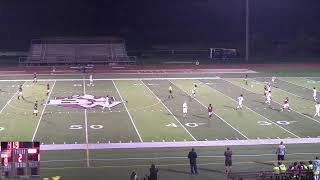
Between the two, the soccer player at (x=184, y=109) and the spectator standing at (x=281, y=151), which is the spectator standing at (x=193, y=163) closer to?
the spectator standing at (x=281, y=151)

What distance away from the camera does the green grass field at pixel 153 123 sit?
66.3 feet

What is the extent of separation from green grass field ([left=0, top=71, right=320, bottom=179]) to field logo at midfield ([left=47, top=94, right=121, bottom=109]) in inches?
23.0

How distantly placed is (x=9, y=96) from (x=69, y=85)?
21.0 ft

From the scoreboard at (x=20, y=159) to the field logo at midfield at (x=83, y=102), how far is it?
1678cm

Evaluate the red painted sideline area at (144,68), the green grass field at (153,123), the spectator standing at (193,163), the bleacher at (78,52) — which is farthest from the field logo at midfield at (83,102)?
the bleacher at (78,52)

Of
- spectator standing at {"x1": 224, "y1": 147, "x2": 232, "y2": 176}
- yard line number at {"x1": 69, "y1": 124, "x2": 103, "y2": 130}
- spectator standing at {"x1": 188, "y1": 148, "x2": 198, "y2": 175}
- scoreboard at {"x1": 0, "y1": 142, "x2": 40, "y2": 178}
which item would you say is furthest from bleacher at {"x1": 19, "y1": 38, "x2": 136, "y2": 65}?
scoreboard at {"x1": 0, "y1": 142, "x2": 40, "y2": 178}

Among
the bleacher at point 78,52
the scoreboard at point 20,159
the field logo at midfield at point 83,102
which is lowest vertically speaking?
the field logo at midfield at point 83,102

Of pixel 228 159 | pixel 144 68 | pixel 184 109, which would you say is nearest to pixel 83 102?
pixel 184 109

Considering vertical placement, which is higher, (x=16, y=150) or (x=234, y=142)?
(x=16, y=150)

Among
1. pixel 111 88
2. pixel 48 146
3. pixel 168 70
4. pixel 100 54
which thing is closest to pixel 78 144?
pixel 48 146

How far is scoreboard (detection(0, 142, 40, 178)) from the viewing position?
47.6 feet

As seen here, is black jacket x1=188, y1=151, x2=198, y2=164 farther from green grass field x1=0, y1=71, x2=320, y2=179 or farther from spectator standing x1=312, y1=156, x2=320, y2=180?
spectator standing x1=312, y1=156, x2=320, y2=180

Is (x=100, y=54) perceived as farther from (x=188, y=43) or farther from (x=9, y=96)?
(x=9, y=96)

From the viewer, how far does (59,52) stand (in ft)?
193
